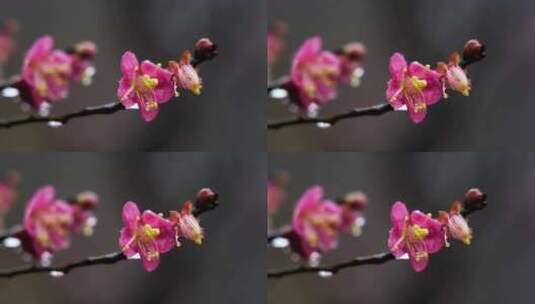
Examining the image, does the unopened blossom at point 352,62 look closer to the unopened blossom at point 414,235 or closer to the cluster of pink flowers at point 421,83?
the cluster of pink flowers at point 421,83

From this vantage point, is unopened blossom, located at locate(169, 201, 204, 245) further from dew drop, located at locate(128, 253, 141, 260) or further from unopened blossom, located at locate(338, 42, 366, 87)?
unopened blossom, located at locate(338, 42, 366, 87)

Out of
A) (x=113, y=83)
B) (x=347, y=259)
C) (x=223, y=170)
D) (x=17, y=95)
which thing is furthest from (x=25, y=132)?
(x=347, y=259)

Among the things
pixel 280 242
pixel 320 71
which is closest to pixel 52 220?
pixel 280 242

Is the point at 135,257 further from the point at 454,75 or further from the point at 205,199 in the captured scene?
the point at 454,75

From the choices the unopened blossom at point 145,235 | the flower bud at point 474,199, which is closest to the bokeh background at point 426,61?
the flower bud at point 474,199

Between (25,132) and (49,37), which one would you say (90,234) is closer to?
(25,132)

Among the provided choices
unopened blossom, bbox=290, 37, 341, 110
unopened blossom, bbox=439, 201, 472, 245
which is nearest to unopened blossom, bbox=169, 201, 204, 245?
unopened blossom, bbox=290, 37, 341, 110
